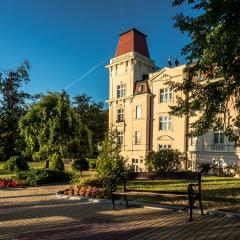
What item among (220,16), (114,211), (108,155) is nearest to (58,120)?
(108,155)

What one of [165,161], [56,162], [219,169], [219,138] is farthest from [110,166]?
[219,138]

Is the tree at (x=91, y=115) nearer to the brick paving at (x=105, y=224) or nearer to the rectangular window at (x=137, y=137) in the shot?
the rectangular window at (x=137, y=137)

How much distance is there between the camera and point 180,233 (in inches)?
323

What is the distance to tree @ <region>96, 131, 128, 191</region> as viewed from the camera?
14366mm

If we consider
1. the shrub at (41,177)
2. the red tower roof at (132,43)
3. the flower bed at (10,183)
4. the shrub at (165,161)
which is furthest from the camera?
the red tower roof at (132,43)

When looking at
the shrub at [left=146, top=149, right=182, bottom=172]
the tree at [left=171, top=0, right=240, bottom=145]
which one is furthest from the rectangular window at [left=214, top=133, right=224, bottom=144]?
the tree at [left=171, top=0, right=240, bottom=145]

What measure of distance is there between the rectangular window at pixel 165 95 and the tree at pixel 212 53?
2039cm

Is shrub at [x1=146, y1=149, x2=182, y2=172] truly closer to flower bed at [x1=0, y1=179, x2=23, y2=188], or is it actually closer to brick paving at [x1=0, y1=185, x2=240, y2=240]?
flower bed at [x1=0, y1=179, x2=23, y2=188]

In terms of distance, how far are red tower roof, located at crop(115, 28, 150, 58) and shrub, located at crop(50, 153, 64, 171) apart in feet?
56.3

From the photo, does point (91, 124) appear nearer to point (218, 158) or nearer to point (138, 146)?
point (138, 146)

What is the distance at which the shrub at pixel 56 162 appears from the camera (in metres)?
29.2

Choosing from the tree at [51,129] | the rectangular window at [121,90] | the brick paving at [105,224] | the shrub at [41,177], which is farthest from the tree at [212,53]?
the rectangular window at [121,90]

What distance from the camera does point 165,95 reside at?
3641cm

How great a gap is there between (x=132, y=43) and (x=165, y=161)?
1619 cm
